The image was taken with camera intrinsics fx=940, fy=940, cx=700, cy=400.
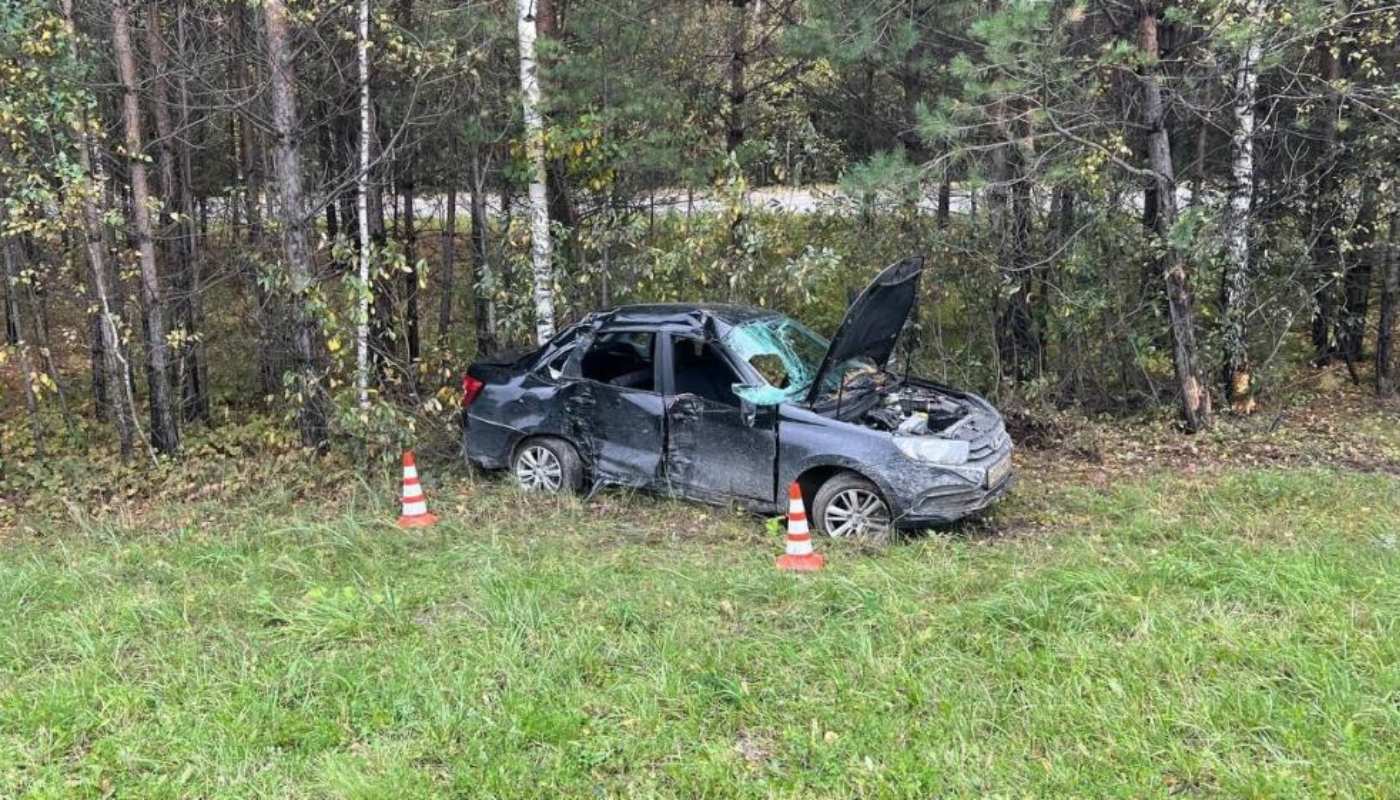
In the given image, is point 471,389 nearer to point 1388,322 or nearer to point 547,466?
point 547,466

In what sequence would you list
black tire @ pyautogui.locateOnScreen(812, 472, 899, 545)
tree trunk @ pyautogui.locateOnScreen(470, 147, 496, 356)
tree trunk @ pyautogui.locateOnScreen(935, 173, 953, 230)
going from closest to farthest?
black tire @ pyautogui.locateOnScreen(812, 472, 899, 545) < tree trunk @ pyautogui.locateOnScreen(935, 173, 953, 230) < tree trunk @ pyautogui.locateOnScreen(470, 147, 496, 356)

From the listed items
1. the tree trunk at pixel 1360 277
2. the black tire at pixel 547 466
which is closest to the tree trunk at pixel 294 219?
the black tire at pixel 547 466

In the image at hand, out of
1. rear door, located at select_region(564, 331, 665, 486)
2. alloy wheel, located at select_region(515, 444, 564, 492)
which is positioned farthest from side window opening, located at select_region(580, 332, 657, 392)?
alloy wheel, located at select_region(515, 444, 564, 492)

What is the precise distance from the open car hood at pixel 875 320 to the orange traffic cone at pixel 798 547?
3.28ft

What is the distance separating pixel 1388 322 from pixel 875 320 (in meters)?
7.30

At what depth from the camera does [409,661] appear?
13.3ft

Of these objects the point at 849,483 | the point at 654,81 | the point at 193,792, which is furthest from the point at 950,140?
the point at 193,792

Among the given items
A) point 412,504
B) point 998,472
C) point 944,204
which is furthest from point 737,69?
point 412,504

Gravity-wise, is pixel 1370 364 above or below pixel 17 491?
above

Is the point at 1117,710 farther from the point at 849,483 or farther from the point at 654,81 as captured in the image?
the point at 654,81

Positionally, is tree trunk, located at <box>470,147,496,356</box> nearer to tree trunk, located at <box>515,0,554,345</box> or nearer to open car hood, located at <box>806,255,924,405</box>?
tree trunk, located at <box>515,0,554,345</box>

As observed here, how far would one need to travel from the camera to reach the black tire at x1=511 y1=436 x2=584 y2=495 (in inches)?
288

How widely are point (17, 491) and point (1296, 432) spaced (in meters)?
12.1

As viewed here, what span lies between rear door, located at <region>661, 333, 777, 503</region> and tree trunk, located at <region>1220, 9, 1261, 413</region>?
18.9 feet
